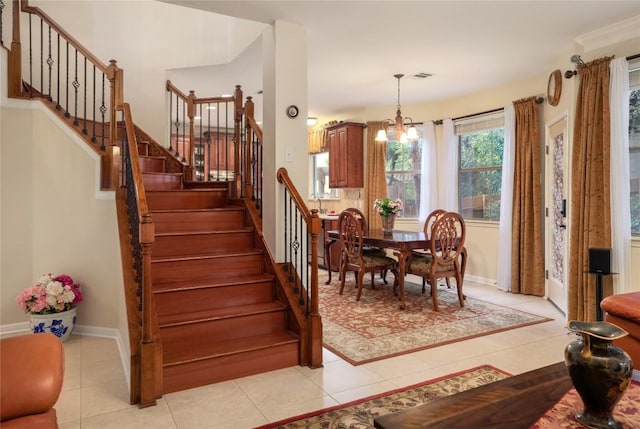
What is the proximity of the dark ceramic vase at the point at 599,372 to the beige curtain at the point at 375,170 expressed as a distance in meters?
5.26

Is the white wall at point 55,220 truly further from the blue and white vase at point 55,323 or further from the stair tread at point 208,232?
the stair tread at point 208,232

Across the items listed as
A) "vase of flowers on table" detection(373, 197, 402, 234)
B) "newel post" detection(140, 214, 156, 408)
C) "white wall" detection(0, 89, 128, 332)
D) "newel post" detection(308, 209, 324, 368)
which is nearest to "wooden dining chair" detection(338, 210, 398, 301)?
"vase of flowers on table" detection(373, 197, 402, 234)

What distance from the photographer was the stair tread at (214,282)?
309cm

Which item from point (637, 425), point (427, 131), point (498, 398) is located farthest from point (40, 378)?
point (427, 131)

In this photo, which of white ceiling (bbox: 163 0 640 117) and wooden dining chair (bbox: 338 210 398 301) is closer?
white ceiling (bbox: 163 0 640 117)

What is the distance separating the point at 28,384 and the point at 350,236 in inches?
146

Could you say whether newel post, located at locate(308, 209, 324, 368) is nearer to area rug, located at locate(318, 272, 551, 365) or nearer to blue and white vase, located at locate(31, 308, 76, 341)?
area rug, located at locate(318, 272, 551, 365)

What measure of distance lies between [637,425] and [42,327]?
3.83m

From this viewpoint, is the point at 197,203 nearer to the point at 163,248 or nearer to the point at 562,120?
the point at 163,248

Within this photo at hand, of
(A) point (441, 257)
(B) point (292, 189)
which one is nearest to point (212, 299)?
(B) point (292, 189)

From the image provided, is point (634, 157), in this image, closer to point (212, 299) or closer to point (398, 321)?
point (398, 321)

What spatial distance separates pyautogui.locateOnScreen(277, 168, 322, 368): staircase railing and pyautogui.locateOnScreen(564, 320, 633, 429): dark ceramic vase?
169 centimetres

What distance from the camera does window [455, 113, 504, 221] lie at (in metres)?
5.69

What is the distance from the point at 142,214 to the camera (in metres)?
2.51
